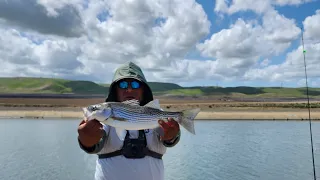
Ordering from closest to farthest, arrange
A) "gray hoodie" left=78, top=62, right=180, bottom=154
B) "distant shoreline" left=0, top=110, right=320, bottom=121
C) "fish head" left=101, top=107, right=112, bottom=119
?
1. "fish head" left=101, top=107, right=112, bottom=119
2. "gray hoodie" left=78, top=62, right=180, bottom=154
3. "distant shoreline" left=0, top=110, right=320, bottom=121

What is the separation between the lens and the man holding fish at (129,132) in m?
3.85

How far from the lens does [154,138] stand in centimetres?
445

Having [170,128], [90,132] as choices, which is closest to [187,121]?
[170,128]

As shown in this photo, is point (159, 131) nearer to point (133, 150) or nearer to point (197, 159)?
point (133, 150)

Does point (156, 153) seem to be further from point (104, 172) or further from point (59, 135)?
point (59, 135)

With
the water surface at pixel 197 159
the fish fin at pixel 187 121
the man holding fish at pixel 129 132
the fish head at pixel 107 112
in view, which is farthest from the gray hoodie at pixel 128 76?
the water surface at pixel 197 159

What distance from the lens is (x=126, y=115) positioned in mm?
3844

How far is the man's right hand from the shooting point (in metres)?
3.86

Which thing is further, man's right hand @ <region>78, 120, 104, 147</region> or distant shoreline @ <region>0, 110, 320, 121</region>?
distant shoreline @ <region>0, 110, 320, 121</region>

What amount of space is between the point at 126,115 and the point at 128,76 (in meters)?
0.84

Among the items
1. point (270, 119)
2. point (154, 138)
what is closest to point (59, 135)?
point (154, 138)

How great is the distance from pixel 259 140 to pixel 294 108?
163ft

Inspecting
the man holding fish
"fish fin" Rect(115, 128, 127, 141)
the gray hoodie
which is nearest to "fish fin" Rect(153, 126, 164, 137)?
the man holding fish

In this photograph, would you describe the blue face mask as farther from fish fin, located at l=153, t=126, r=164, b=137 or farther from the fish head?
the fish head
